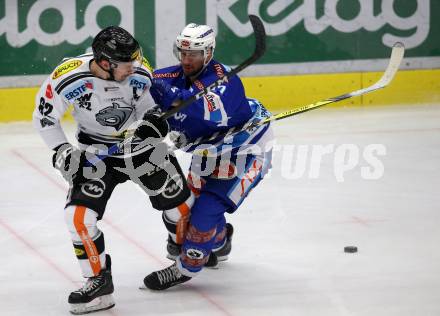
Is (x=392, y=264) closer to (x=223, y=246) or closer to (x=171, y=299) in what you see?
(x=223, y=246)

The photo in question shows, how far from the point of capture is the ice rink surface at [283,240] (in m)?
4.20

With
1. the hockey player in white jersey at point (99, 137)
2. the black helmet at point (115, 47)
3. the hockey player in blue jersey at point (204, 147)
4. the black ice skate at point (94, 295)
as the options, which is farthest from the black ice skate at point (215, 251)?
the black helmet at point (115, 47)

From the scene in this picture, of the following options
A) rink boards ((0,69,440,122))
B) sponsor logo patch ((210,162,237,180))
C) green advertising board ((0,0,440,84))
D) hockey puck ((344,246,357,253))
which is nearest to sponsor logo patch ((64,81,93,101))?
sponsor logo patch ((210,162,237,180))

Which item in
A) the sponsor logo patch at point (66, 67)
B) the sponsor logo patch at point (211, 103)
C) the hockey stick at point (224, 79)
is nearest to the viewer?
the sponsor logo patch at point (66, 67)

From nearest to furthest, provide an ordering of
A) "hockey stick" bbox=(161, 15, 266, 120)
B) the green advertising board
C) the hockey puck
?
1. "hockey stick" bbox=(161, 15, 266, 120)
2. the hockey puck
3. the green advertising board

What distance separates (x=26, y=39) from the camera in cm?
764

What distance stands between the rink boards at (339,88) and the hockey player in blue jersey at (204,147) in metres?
3.63

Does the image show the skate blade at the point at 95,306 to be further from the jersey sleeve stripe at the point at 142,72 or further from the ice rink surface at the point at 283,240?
the jersey sleeve stripe at the point at 142,72

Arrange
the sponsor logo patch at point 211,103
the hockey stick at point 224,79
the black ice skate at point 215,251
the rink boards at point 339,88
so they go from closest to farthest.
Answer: the hockey stick at point 224,79 < the sponsor logo patch at point 211,103 < the black ice skate at point 215,251 < the rink boards at point 339,88

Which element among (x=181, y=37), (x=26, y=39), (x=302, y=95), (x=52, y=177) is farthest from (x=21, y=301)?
(x=302, y=95)

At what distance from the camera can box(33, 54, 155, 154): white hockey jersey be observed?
399 centimetres

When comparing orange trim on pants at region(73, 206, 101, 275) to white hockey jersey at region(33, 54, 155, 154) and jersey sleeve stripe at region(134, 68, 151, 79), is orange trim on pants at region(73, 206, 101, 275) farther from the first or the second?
jersey sleeve stripe at region(134, 68, 151, 79)

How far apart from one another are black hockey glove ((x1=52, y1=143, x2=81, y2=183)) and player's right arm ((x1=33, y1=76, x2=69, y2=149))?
0.03m

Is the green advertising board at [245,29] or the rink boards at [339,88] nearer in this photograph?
the green advertising board at [245,29]
